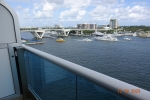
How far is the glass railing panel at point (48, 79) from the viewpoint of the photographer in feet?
2.95

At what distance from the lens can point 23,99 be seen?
1.50m

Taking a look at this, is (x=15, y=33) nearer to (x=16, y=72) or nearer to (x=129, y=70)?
(x=16, y=72)

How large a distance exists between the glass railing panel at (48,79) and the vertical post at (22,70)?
0.04 m

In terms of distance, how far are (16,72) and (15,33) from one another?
15.3 inches

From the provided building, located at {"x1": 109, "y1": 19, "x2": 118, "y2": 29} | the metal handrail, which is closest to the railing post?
the metal handrail

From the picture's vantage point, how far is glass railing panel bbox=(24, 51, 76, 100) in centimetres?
90

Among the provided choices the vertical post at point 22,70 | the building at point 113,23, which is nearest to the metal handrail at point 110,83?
the vertical post at point 22,70

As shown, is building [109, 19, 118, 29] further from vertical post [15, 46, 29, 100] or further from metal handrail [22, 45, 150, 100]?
metal handrail [22, 45, 150, 100]

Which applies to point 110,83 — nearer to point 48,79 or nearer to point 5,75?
point 48,79

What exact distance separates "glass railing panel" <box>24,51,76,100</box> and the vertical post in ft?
0.13

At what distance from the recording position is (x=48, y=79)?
1229 millimetres

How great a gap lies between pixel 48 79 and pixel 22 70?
402 mm

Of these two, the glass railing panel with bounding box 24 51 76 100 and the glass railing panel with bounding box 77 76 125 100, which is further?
the glass railing panel with bounding box 24 51 76 100

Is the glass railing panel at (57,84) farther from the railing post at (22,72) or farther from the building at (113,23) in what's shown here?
the building at (113,23)
